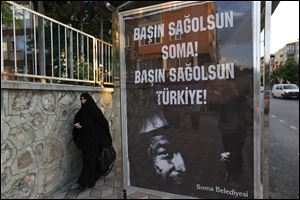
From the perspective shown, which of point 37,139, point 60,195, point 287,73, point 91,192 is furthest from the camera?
point 91,192

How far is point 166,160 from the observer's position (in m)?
2.01

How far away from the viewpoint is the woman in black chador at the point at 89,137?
4133 mm

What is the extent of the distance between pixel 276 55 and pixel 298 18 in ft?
Result: 0.78

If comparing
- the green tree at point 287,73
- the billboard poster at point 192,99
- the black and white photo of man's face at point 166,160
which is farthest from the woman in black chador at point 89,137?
the green tree at point 287,73

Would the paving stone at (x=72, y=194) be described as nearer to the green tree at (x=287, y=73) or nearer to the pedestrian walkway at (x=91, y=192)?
the pedestrian walkway at (x=91, y=192)

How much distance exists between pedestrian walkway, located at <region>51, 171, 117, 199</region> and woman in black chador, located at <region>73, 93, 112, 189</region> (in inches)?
4.6

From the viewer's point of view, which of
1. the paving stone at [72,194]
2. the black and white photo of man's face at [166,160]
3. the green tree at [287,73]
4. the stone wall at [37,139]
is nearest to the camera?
the green tree at [287,73]

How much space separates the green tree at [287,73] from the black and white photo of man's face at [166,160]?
807mm

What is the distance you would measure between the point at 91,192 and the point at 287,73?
→ 3.23 m

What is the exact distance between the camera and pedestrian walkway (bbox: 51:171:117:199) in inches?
153

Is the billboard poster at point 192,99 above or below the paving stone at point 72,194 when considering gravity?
above

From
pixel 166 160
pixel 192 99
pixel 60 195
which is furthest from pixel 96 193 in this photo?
pixel 192 99

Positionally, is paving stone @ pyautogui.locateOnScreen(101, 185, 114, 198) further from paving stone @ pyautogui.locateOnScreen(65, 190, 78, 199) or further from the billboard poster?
the billboard poster

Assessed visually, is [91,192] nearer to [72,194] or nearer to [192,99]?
[72,194]
